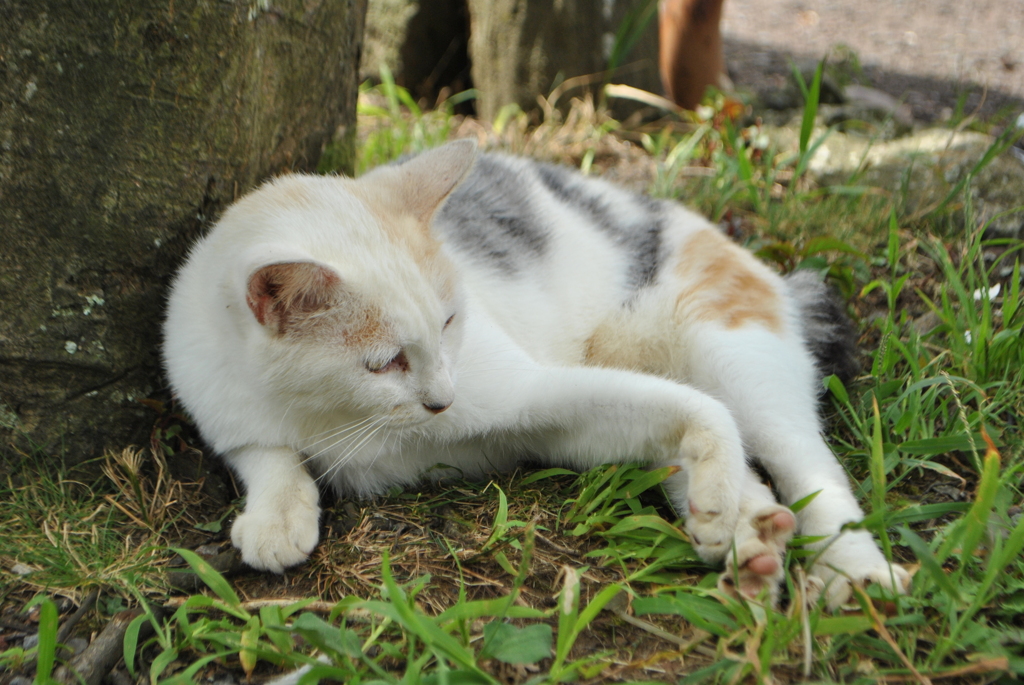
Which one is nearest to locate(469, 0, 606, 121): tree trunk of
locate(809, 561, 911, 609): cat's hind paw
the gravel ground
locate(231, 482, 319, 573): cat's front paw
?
the gravel ground

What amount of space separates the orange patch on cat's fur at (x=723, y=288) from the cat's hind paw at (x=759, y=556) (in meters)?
0.73

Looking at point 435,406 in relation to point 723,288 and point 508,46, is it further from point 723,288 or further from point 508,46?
point 508,46

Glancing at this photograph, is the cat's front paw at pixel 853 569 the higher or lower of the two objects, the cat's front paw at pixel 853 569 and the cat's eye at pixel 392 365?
the lower

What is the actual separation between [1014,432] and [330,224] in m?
2.14

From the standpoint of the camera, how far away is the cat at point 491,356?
1.75 m

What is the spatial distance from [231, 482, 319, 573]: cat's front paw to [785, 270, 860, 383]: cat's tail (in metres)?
1.68

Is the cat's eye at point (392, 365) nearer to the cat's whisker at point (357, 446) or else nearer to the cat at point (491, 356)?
the cat at point (491, 356)

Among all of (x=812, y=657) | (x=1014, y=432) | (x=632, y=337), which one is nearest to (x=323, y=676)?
(x=812, y=657)

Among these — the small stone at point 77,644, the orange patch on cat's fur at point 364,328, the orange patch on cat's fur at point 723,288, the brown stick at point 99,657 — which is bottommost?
the small stone at point 77,644

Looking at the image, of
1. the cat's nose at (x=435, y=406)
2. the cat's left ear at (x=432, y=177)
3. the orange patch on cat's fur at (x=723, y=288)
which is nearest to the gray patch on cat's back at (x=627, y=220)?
the orange patch on cat's fur at (x=723, y=288)

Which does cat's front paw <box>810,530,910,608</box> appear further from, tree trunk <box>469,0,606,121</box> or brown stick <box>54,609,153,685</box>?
tree trunk <box>469,0,606,121</box>

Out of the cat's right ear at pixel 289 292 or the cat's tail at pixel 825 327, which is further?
the cat's tail at pixel 825 327

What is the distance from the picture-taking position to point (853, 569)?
5.80 ft

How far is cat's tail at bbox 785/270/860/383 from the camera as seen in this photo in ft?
8.05
